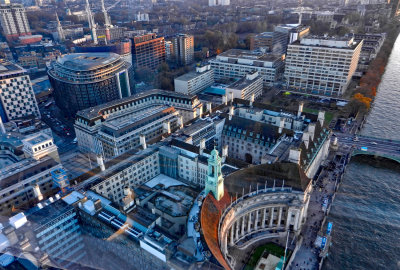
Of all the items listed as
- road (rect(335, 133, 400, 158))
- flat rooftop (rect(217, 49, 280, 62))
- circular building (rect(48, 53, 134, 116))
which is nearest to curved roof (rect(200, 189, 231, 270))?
road (rect(335, 133, 400, 158))

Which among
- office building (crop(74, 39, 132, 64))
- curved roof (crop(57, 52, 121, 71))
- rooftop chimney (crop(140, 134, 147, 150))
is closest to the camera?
rooftop chimney (crop(140, 134, 147, 150))

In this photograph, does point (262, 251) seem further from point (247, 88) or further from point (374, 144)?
point (247, 88)

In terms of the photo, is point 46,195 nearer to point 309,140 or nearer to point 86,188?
point 86,188

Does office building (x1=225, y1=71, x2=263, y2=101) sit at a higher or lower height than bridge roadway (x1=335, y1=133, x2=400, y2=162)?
higher

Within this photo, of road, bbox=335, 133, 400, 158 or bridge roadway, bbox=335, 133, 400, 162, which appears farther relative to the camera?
road, bbox=335, 133, 400, 158

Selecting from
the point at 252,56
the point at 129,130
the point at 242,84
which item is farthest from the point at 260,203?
the point at 252,56

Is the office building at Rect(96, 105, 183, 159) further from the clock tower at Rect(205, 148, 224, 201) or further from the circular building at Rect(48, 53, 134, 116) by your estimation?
the clock tower at Rect(205, 148, 224, 201)

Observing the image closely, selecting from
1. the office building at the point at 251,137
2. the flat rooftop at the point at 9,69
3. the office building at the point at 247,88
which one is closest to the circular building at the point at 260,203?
the office building at the point at 251,137
